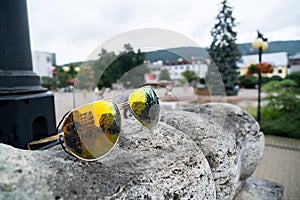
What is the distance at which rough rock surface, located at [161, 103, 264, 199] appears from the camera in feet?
4.80

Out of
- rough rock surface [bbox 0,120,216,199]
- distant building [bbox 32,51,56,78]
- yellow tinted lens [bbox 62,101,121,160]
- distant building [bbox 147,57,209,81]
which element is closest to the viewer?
rough rock surface [bbox 0,120,216,199]

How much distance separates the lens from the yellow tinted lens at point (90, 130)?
2.93 feet

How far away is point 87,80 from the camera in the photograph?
3.94 ft

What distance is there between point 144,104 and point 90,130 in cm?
35

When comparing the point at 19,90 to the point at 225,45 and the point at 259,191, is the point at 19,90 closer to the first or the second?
the point at 259,191

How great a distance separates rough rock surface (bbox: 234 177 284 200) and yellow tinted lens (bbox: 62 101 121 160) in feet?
4.62

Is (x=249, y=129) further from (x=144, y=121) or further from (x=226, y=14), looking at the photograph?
(x=226, y=14)

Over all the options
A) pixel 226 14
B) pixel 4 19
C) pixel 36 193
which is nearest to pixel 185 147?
pixel 36 193

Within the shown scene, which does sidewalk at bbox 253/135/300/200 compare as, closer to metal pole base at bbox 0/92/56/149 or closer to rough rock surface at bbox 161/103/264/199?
rough rock surface at bbox 161/103/264/199

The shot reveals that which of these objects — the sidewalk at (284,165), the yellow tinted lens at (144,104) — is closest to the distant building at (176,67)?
the yellow tinted lens at (144,104)

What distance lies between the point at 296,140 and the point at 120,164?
22.0 ft

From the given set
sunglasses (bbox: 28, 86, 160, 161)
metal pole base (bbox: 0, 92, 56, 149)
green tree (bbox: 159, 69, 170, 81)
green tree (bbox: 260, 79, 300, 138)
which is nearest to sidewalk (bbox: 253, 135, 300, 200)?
green tree (bbox: 260, 79, 300, 138)

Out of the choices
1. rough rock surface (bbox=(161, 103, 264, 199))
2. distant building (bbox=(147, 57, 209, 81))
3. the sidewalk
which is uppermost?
distant building (bbox=(147, 57, 209, 81))

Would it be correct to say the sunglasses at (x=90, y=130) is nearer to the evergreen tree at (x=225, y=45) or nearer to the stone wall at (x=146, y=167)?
the stone wall at (x=146, y=167)
